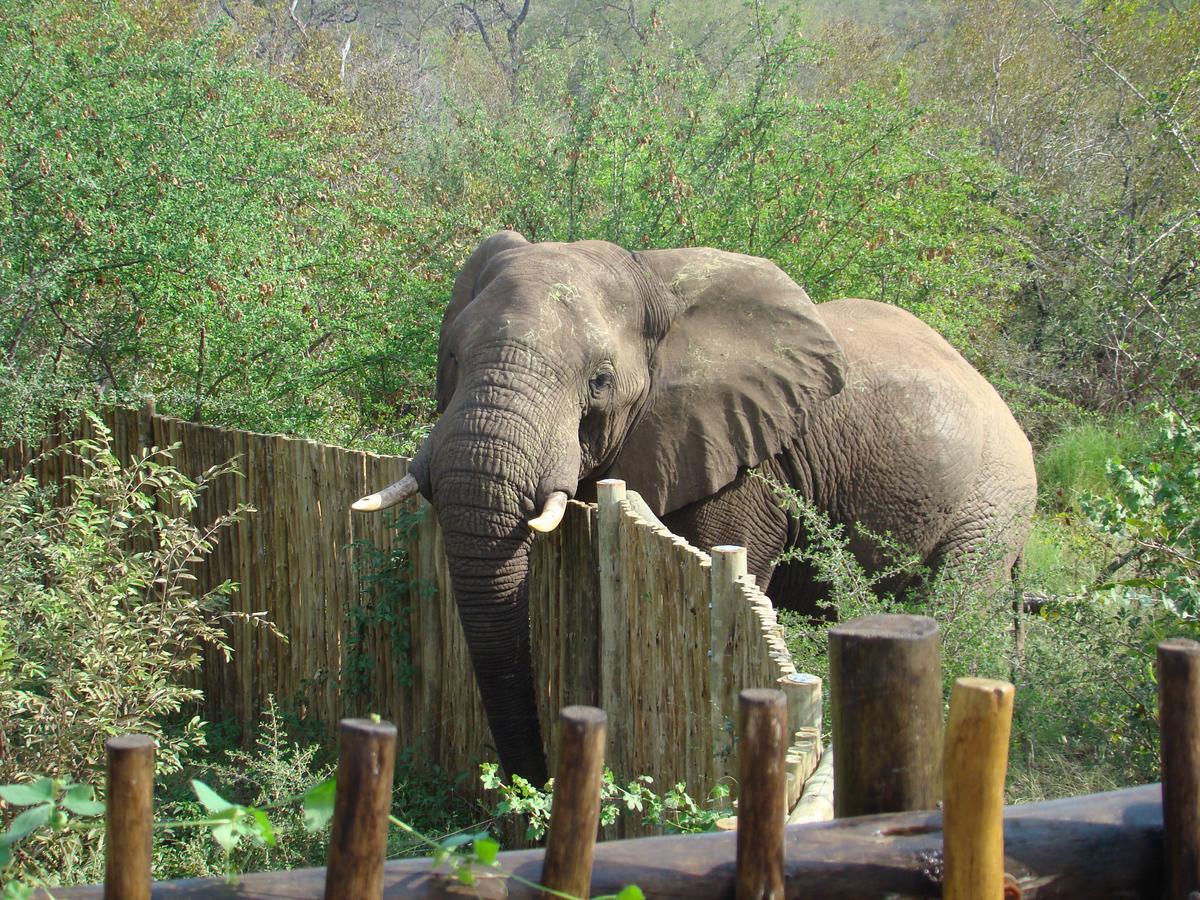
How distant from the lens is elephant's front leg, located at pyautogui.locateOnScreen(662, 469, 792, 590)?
7.03 m

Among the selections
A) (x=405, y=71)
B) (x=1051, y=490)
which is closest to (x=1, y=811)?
(x=1051, y=490)

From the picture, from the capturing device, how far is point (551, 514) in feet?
19.0

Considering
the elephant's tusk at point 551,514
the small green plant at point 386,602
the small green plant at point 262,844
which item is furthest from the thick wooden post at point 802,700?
the small green plant at point 386,602

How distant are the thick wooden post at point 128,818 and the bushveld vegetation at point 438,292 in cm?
219

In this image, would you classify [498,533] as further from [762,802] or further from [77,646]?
[762,802]

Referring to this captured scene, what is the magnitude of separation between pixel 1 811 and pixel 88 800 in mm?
3055

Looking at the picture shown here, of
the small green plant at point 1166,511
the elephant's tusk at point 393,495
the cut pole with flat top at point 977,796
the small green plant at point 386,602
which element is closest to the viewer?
the cut pole with flat top at point 977,796

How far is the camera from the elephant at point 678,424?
19.4ft

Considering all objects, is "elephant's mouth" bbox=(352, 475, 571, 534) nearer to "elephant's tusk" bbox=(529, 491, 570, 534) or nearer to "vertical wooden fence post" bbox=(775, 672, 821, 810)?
"elephant's tusk" bbox=(529, 491, 570, 534)

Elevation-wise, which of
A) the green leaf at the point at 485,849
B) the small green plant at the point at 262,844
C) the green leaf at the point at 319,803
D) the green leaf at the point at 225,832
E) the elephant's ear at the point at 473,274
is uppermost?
the elephant's ear at the point at 473,274

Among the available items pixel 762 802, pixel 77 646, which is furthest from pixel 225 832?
pixel 77 646

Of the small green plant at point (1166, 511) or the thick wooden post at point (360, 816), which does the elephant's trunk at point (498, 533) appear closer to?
the small green plant at point (1166, 511)

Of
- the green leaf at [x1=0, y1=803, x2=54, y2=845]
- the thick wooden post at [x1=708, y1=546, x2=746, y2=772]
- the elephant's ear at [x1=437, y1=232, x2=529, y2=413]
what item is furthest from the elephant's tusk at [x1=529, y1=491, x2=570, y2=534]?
the green leaf at [x1=0, y1=803, x2=54, y2=845]

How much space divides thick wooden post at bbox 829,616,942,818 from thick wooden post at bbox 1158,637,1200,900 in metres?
0.42
